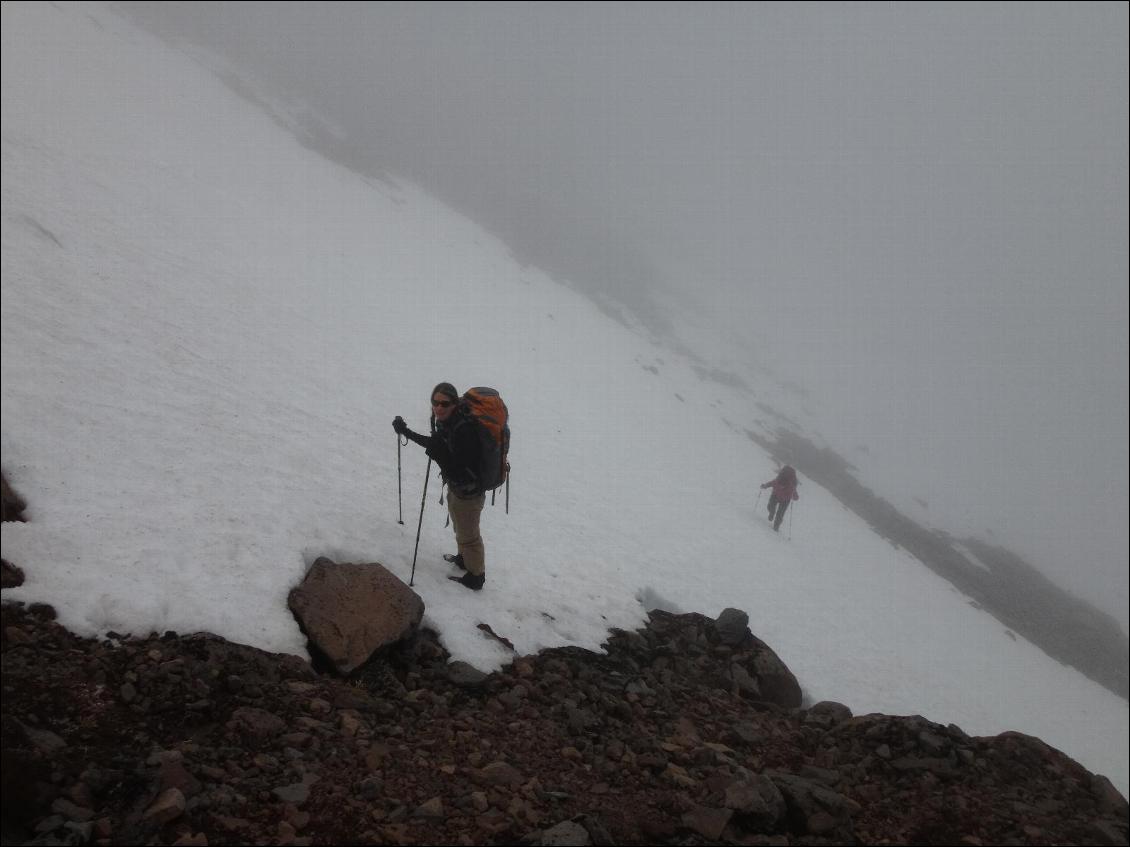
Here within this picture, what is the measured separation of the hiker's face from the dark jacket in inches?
2.8

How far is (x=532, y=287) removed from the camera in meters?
41.6

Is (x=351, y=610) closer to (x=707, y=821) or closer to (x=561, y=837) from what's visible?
(x=561, y=837)

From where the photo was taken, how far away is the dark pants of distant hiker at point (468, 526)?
312 inches

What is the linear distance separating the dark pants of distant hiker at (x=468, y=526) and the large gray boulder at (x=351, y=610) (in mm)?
1266

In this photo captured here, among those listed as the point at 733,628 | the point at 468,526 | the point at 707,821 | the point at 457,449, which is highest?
the point at 457,449

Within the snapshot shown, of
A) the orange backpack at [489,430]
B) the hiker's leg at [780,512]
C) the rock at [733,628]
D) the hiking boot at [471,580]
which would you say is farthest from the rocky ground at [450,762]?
the hiker's leg at [780,512]

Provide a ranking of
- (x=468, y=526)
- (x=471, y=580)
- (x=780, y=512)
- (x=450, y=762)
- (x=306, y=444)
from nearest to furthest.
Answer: (x=450, y=762) → (x=468, y=526) → (x=471, y=580) → (x=306, y=444) → (x=780, y=512)

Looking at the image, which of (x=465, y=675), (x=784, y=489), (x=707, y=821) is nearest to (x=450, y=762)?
(x=465, y=675)

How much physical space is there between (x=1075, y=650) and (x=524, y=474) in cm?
3391

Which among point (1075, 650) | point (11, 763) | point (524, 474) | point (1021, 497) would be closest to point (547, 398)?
point (524, 474)

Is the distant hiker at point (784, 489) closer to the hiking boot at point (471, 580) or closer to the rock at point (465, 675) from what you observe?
the hiking boot at point (471, 580)

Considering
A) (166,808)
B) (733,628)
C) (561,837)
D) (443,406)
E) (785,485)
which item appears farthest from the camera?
(785,485)

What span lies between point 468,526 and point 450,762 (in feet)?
11.1

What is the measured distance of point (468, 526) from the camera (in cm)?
809
